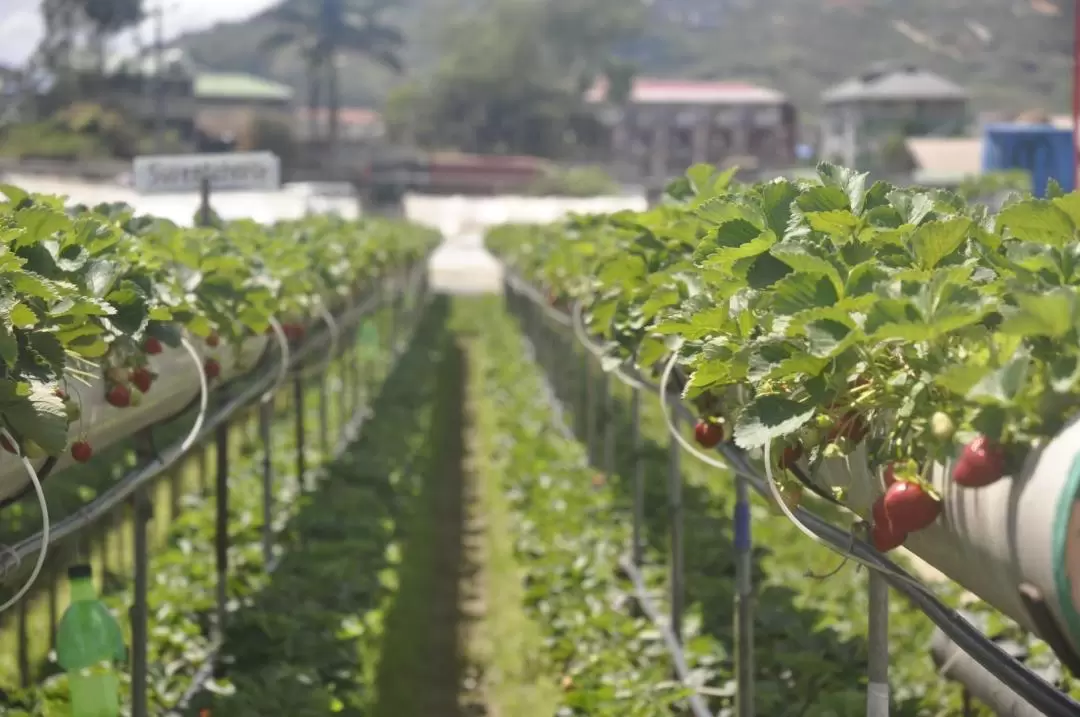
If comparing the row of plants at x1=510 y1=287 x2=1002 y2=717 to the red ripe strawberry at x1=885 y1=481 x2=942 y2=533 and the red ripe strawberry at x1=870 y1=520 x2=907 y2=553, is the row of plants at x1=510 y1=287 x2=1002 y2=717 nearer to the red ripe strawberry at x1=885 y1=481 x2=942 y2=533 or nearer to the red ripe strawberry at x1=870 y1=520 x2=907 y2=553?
the red ripe strawberry at x1=870 y1=520 x2=907 y2=553

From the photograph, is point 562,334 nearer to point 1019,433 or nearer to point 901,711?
point 901,711

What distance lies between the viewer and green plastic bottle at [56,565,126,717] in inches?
153

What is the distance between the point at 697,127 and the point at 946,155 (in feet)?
78.1

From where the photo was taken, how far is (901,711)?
5.22m

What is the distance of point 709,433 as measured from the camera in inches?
151

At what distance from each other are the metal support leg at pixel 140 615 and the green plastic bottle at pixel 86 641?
1.38 feet

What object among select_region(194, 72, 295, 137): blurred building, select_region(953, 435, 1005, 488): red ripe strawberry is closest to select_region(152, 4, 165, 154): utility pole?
select_region(194, 72, 295, 137): blurred building

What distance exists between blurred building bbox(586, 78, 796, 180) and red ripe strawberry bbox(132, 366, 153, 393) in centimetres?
6410

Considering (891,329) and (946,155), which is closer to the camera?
(891,329)

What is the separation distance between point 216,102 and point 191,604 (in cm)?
7005

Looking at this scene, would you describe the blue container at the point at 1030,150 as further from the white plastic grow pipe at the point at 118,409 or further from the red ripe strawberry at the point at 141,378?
the red ripe strawberry at the point at 141,378

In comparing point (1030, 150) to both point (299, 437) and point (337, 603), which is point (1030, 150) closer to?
point (299, 437)

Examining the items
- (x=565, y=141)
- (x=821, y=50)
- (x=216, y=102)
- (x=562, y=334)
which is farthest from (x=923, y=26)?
(x=562, y=334)

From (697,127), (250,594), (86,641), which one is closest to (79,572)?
(86,641)
